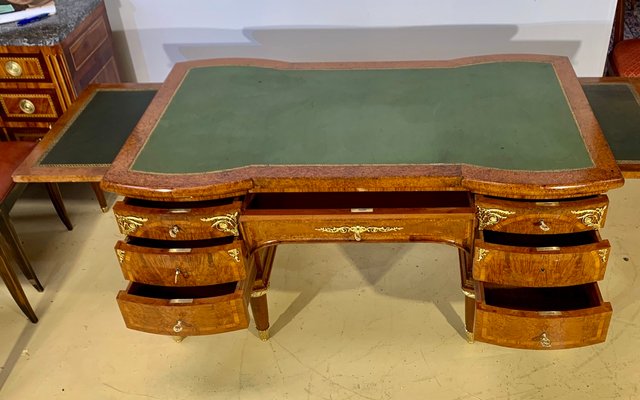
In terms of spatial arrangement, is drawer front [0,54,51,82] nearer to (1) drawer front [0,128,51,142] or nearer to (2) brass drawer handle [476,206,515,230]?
(1) drawer front [0,128,51,142]

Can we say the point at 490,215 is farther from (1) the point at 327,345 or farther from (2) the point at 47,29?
(2) the point at 47,29

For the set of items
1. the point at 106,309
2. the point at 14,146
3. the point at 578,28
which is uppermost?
the point at 578,28

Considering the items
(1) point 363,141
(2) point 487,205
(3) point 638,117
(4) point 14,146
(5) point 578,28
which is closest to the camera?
(2) point 487,205

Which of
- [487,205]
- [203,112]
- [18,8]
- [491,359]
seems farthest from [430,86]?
[18,8]

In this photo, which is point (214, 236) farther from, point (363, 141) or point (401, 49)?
point (401, 49)

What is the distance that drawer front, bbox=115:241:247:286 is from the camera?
4.12 ft

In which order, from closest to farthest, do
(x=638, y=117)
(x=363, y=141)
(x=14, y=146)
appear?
(x=363, y=141) < (x=638, y=117) < (x=14, y=146)

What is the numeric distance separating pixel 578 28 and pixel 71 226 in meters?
1.62

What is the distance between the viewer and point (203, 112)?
56.0 inches

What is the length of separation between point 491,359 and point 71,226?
1249mm

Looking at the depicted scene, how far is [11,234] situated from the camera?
1.57 meters

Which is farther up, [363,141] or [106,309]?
[363,141]

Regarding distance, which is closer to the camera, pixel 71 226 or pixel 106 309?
pixel 106 309

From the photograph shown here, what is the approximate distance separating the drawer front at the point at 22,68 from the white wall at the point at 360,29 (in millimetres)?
393
